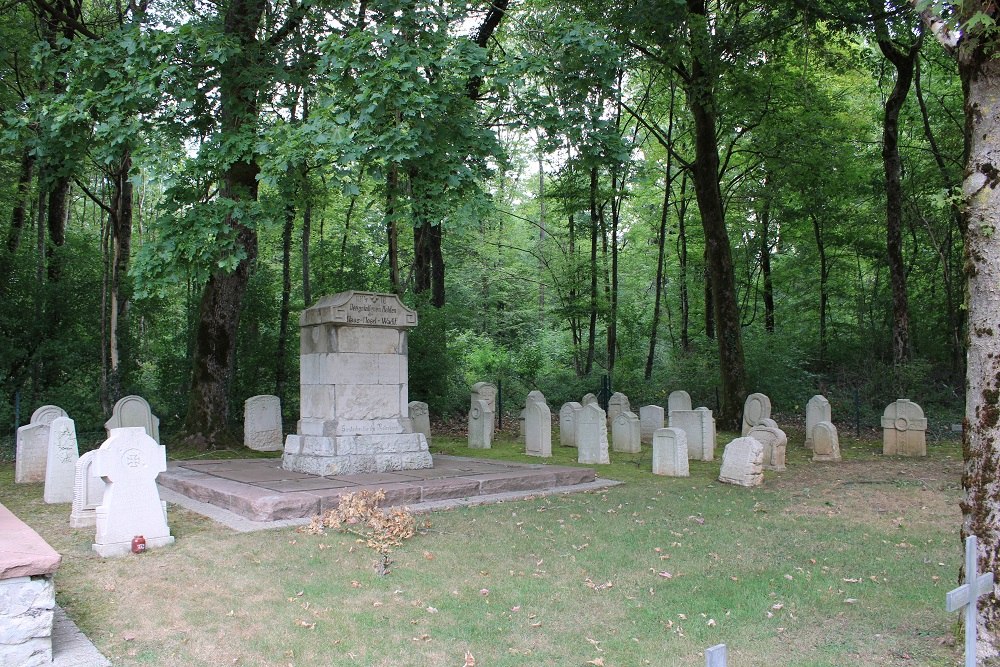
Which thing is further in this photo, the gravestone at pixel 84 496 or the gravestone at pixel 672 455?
the gravestone at pixel 672 455

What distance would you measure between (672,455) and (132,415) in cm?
939

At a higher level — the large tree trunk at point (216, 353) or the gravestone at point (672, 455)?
the large tree trunk at point (216, 353)

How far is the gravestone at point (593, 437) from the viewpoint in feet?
39.8

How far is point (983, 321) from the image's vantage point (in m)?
4.02

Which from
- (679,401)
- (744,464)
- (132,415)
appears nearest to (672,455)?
(744,464)

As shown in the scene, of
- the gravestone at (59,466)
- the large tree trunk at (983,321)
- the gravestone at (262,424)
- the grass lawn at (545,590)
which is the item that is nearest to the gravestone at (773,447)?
the grass lawn at (545,590)

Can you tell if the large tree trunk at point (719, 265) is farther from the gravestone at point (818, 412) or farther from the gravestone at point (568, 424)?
the gravestone at point (568, 424)

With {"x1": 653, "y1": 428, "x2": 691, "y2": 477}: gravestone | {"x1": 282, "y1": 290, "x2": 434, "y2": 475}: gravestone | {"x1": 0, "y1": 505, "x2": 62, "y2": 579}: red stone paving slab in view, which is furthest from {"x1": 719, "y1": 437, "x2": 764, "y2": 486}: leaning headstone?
{"x1": 0, "y1": 505, "x2": 62, "y2": 579}: red stone paving slab

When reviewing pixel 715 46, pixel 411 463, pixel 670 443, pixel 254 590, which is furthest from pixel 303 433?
pixel 715 46

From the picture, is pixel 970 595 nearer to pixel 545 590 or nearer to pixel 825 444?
pixel 545 590

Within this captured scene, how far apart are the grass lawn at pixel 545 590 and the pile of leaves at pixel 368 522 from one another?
0.45 ft

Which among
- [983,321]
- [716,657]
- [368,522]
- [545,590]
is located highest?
[983,321]

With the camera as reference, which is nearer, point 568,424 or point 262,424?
point 262,424

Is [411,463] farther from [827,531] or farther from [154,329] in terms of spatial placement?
[154,329]
